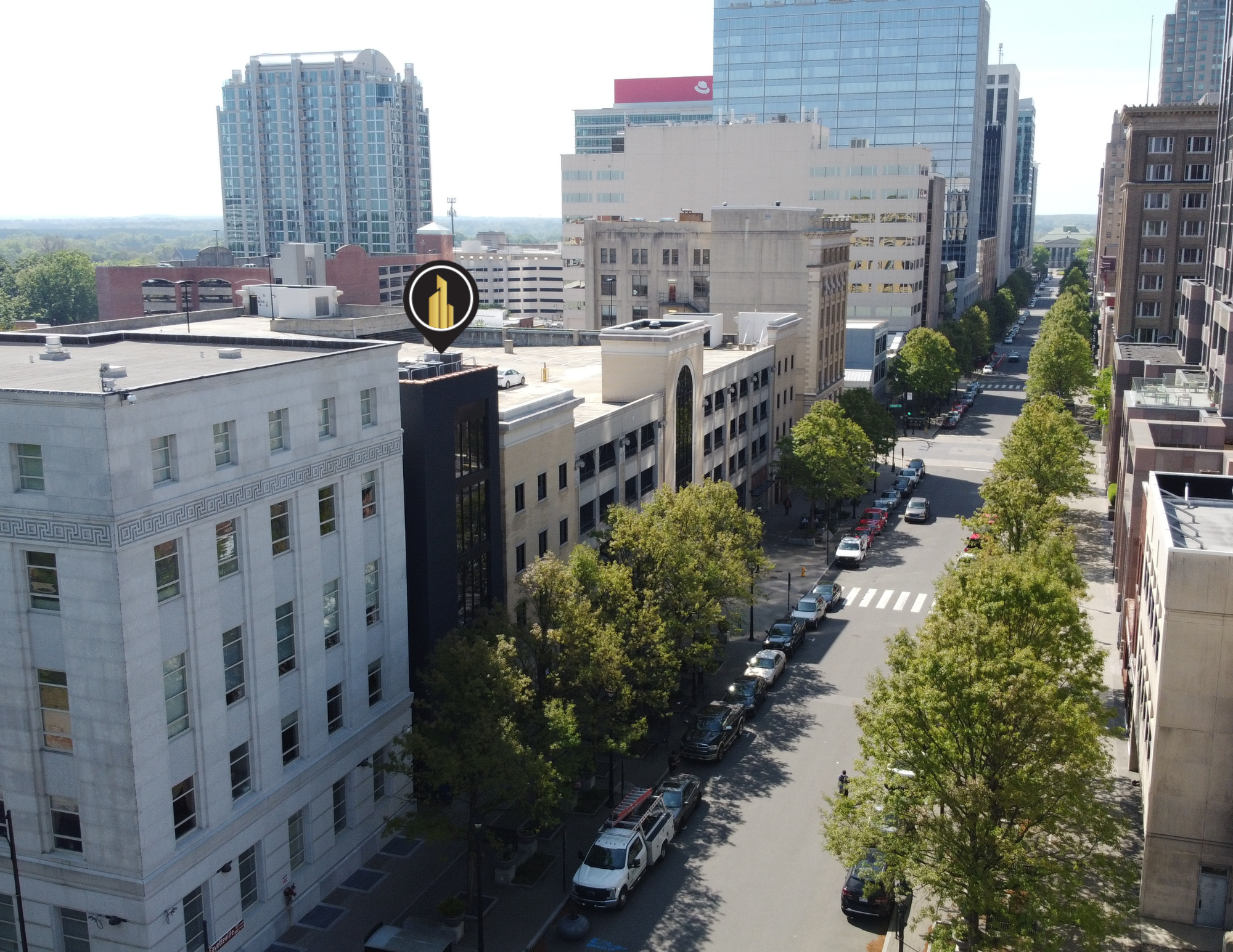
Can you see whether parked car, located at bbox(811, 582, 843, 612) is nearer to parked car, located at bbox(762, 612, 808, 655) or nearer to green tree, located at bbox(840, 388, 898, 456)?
parked car, located at bbox(762, 612, 808, 655)

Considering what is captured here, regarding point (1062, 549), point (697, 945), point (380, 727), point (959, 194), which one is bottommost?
point (697, 945)

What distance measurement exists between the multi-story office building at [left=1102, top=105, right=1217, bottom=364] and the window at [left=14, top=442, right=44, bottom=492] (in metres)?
109

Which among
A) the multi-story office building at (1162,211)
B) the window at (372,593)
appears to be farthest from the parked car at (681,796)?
the multi-story office building at (1162,211)

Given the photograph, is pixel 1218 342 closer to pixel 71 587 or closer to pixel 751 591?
pixel 751 591

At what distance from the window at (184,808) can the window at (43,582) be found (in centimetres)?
607

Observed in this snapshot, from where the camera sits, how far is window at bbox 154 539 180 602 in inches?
1202

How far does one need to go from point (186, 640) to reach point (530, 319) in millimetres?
77711

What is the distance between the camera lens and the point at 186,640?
3153cm

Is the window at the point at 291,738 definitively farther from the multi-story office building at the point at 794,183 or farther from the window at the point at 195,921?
the multi-story office building at the point at 794,183

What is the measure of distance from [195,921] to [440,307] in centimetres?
2053

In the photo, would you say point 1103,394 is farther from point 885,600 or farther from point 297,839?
point 297,839

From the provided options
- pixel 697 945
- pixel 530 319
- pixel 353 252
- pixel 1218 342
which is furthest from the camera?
pixel 353 252

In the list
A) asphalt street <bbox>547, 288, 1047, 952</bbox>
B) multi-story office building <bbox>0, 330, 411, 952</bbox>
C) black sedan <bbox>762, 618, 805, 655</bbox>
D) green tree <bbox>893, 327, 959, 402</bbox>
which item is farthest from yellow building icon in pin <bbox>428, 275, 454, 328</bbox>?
green tree <bbox>893, 327, 959, 402</bbox>

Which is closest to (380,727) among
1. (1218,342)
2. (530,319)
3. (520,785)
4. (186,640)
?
(520,785)
